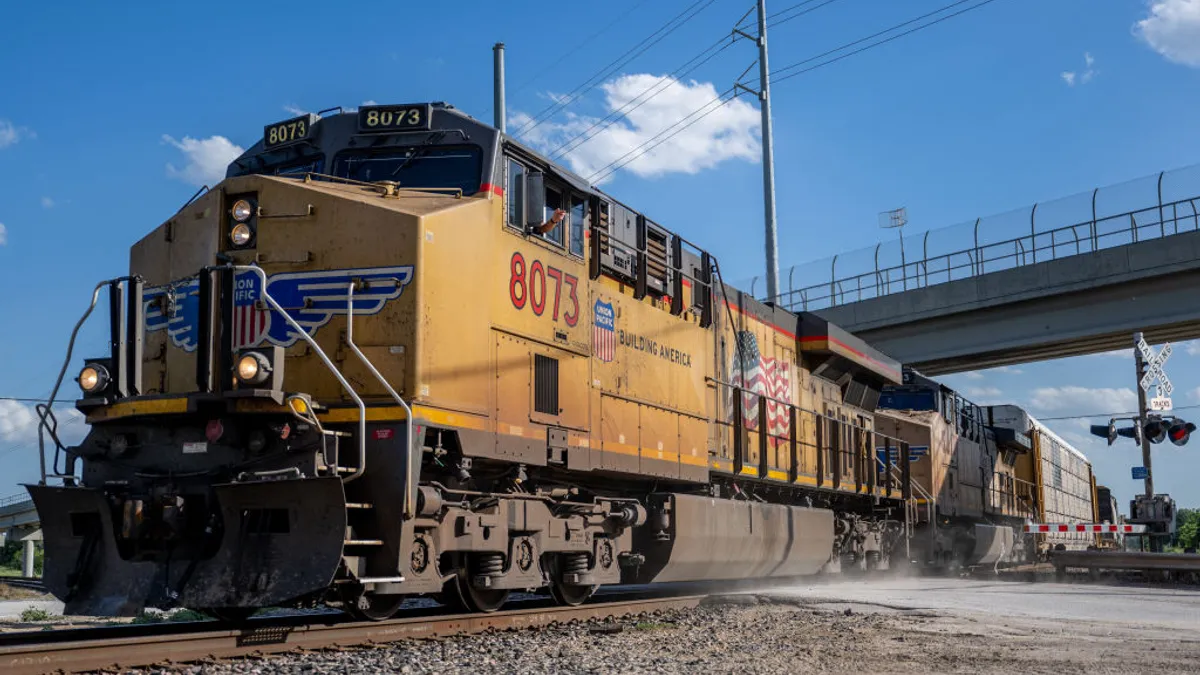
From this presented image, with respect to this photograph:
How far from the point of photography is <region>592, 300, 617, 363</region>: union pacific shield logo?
9.41m

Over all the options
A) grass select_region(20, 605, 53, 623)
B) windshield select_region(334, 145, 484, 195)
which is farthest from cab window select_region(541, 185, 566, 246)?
grass select_region(20, 605, 53, 623)

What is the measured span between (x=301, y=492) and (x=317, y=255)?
1.73 meters

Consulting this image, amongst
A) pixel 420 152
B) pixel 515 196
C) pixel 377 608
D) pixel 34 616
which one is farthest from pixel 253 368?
pixel 34 616

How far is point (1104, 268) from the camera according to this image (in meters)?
25.0

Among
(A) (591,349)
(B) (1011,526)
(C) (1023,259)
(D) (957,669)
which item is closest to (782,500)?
(A) (591,349)

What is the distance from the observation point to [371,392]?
7168 mm

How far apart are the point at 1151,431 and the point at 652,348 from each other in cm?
1602

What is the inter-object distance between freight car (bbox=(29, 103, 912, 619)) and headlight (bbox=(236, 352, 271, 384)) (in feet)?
0.05

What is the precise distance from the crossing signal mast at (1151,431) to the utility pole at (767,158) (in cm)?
810

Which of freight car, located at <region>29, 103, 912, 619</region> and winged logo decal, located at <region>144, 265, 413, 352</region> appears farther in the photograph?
winged logo decal, located at <region>144, 265, 413, 352</region>

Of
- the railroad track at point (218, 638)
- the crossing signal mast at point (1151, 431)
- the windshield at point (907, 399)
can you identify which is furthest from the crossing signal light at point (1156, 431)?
the railroad track at point (218, 638)

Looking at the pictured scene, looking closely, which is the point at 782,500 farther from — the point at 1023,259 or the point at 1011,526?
the point at 1023,259

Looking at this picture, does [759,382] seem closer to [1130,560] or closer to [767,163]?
[1130,560]

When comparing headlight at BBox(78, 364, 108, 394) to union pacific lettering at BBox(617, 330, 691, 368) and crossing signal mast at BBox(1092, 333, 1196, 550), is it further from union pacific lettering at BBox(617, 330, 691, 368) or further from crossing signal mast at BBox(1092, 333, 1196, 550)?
crossing signal mast at BBox(1092, 333, 1196, 550)
